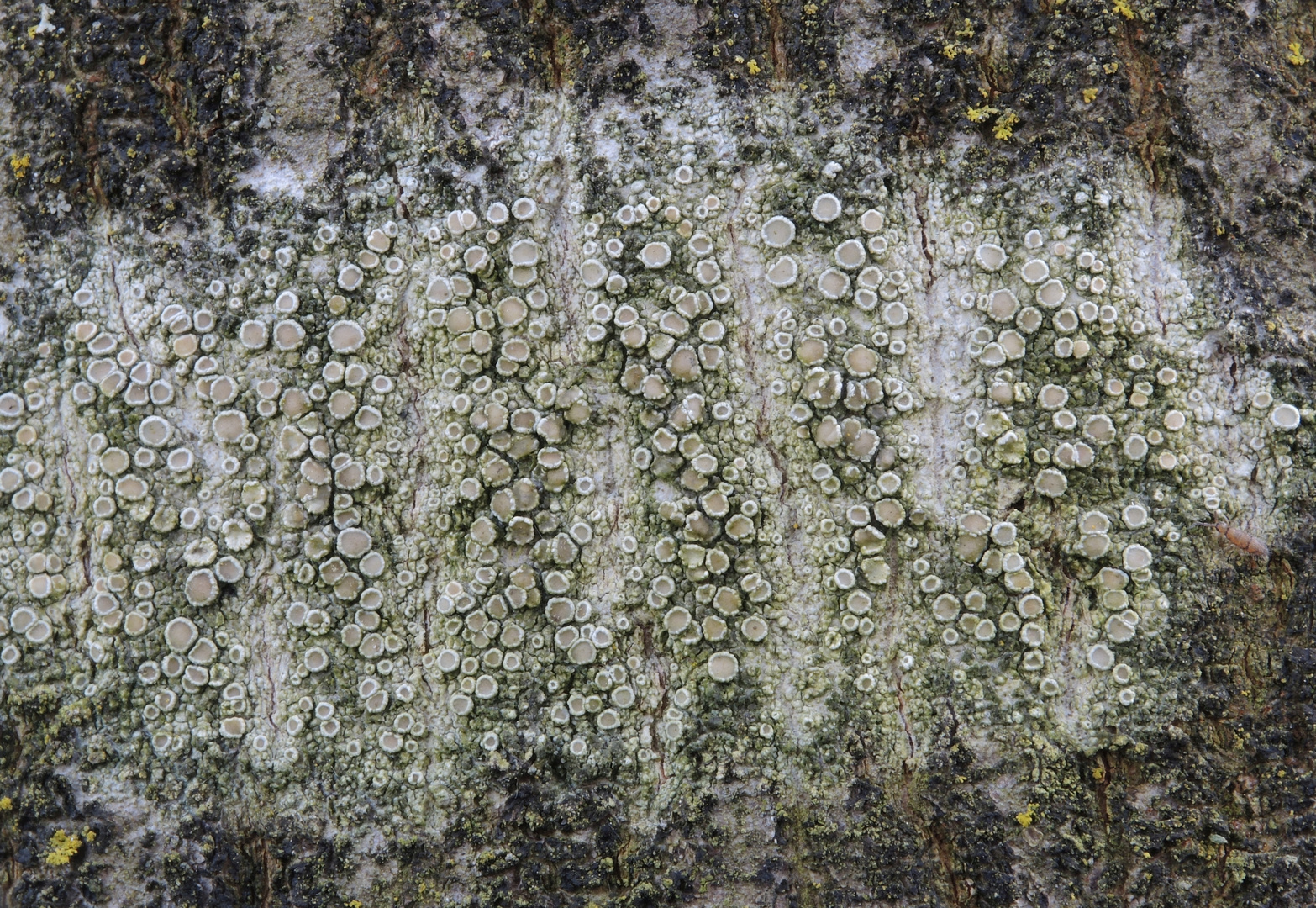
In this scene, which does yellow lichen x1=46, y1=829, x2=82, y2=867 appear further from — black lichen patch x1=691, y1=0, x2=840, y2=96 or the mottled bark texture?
black lichen patch x1=691, y1=0, x2=840, y2=96

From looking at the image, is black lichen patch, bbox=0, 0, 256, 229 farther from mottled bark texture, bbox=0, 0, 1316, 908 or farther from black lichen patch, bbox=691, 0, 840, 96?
black lichen patch, bbox=691, 0, 840, 96

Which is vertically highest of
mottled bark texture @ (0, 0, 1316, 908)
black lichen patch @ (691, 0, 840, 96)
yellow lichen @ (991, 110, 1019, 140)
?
black lichen patch @ (691, 0, 840, 96)

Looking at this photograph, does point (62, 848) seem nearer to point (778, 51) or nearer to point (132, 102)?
point (132, 102)

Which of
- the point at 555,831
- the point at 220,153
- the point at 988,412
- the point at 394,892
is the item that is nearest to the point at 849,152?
the point at 988,412

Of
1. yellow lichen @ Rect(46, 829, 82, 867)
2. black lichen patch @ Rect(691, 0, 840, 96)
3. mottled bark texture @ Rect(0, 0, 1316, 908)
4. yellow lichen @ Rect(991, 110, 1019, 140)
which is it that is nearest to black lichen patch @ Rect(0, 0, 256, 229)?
mottled bark texture @ Rect(0, 0, 1316, 908)

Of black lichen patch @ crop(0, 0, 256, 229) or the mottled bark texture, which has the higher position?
black lichen patch @ crop(0, 0, 256, 229)

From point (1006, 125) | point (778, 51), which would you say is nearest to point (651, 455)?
point (778, 51)

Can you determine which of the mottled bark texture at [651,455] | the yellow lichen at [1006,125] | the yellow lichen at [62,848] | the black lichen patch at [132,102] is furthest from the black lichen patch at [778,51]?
the yellow lichen at [62,848]

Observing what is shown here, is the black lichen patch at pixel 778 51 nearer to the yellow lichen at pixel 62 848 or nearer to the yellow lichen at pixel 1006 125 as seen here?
the yellow lichen at pixel 1006 125
